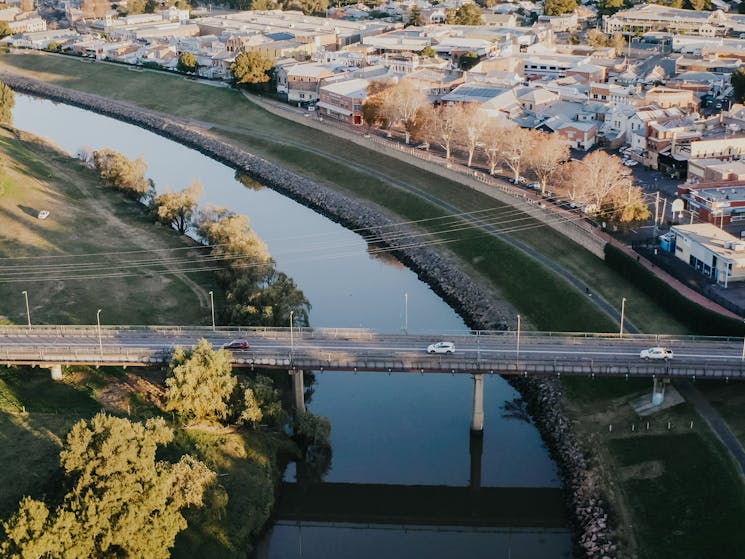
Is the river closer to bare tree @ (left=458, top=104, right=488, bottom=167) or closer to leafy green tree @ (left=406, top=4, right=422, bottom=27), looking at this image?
bare tree @ (left=458, top=104, right=488, bottom=167)

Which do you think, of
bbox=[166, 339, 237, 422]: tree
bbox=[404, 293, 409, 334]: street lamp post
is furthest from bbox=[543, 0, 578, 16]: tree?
bbox=[166, 339, 237, 422]: tree

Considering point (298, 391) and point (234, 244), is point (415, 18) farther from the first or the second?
point (298, 391)

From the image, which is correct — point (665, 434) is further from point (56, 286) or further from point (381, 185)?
point (381, 185)

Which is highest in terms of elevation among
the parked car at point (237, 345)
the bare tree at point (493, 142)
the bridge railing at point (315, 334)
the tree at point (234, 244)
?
the bare tree at point (493, 142)

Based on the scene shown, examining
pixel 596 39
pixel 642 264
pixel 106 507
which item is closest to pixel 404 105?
pixel 642 264

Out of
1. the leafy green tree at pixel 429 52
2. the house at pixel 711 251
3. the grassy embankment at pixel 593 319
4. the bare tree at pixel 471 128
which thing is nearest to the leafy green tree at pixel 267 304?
the grassy embankment at pixel 593 319

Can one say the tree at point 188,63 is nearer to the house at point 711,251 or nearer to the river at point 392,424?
the river at point 392,424

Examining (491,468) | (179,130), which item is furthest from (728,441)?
(179,130)
